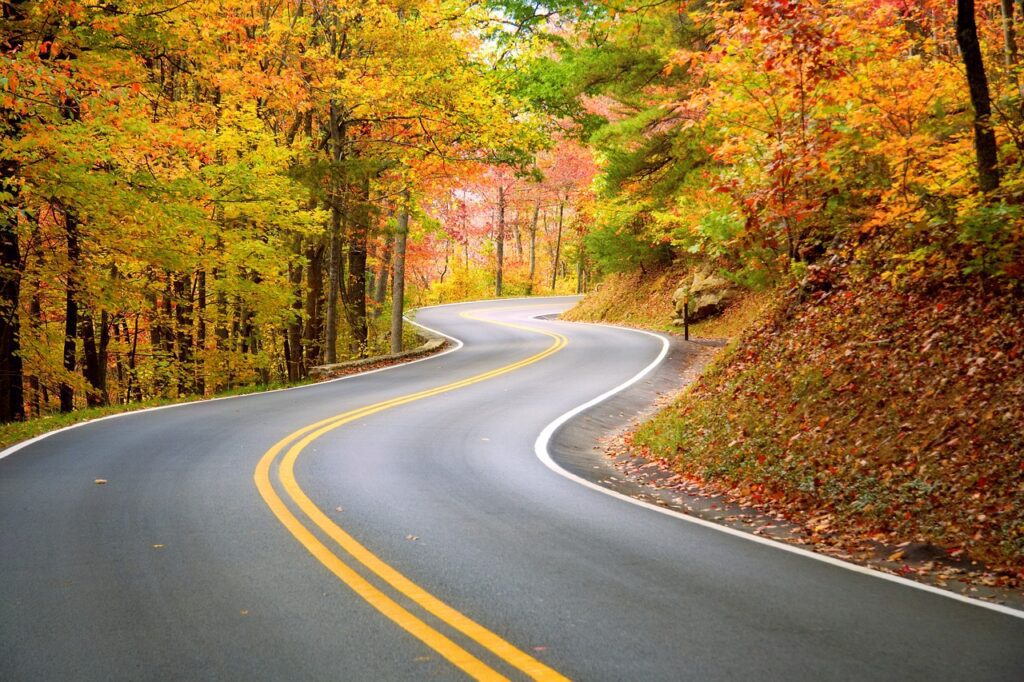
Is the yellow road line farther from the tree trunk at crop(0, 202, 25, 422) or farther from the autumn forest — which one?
the tree trunk at crop(0, 202, 25, 422)

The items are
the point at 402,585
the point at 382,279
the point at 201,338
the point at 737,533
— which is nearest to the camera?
the point at 402,585

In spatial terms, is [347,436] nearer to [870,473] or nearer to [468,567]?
[468,567]

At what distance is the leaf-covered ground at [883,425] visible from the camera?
645 cm

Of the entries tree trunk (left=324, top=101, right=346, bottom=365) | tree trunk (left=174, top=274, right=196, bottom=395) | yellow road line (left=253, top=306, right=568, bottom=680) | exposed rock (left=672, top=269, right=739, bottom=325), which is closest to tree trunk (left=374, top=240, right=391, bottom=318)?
tree trunk (left=324, top=101, right=346, bottom=365)

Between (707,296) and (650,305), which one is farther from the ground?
(707,296)

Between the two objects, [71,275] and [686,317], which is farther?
[686,317]

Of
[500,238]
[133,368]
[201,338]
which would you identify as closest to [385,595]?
[201,338]

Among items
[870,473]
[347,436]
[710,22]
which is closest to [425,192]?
[710,22]

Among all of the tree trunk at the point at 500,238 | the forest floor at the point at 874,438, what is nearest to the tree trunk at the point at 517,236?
the tree trunk at the point at 500,238

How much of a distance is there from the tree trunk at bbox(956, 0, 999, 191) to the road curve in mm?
5630

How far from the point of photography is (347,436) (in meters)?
10.7

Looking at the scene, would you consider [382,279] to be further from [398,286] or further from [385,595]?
[385,595]

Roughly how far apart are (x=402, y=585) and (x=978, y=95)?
818 centimetres

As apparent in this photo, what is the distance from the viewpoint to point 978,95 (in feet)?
27.6
